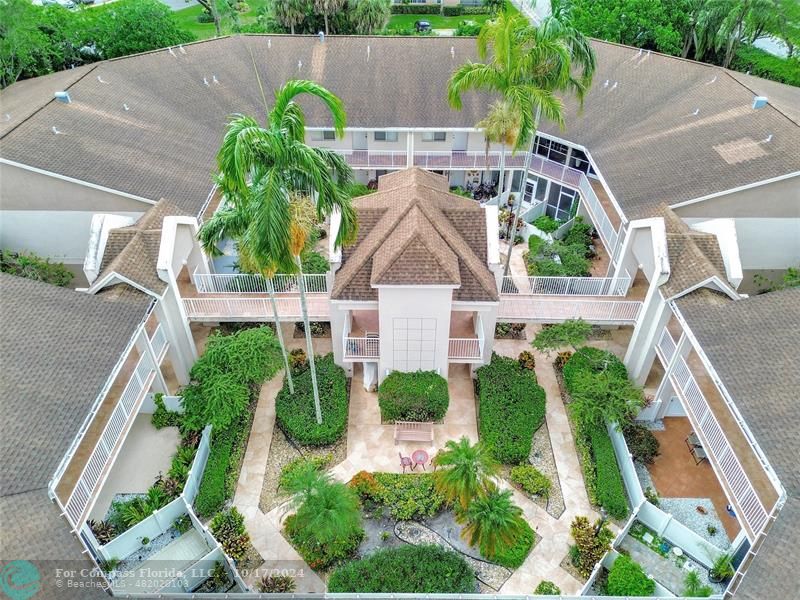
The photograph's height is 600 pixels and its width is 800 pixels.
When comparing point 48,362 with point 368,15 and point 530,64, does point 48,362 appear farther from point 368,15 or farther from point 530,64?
point 368,15

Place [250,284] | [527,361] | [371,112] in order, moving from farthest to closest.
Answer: [371,112] → [527,361] → [250,284]

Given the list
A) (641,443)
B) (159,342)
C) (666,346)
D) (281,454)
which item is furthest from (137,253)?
(666,346)

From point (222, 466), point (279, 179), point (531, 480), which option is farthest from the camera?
point (222, 466)

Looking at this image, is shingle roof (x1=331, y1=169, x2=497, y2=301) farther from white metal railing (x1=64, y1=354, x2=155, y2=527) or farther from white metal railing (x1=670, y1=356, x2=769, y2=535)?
white metal railing (x1=64, y1=354, x2=155, y2=527)

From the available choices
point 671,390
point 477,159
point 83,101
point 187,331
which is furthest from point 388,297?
point 83,101

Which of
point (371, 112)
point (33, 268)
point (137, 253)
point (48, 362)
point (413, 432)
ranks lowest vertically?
point (413, 432)

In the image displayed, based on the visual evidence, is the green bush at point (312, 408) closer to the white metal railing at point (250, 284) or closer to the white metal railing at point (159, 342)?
A: the white metal railing at point (250, 284)

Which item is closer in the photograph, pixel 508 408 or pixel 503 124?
pixel 508 408
